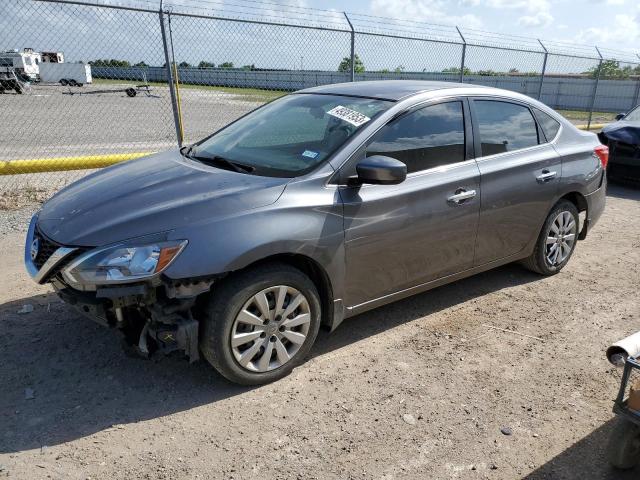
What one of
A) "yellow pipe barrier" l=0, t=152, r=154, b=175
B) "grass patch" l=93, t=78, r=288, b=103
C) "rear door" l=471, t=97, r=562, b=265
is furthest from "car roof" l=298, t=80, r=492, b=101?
"grass patch" l=93, t=78, r=288, b=103

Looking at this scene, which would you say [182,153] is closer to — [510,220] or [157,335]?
[157,335]

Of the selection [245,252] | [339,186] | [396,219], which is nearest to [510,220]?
[396,219]

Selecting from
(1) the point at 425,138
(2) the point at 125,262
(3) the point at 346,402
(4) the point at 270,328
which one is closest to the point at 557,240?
(1) the point at 425,138

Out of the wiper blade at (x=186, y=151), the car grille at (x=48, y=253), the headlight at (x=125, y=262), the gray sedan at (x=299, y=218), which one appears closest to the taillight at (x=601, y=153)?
the gray sedan at (x=299, y=218)

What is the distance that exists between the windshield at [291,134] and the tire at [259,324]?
27.8 inches

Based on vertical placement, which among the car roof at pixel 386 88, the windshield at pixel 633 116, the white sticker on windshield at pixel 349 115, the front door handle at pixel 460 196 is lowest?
the windshield at pixel 633 116

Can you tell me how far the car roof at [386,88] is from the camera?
3.81m

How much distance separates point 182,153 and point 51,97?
28.0 metres

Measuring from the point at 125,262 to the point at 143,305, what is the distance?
0.26 meters

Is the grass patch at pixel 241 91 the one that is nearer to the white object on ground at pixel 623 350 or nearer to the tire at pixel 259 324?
the tire at pixel 259 324

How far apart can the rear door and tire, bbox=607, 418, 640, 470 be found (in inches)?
71.6

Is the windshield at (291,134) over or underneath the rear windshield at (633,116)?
over

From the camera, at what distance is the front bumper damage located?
2.74 metres

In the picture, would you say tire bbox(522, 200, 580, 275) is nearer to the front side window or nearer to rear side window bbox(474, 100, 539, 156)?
rear side window bbox(474, 100, 539, 156)
